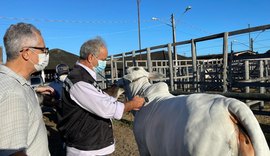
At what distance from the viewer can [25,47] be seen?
1861mm

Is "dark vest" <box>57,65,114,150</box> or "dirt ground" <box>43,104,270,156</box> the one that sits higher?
"dark vest" <box>57,65,114,150</box>

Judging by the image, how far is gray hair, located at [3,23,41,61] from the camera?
6.02 feet

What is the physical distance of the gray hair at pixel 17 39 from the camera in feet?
6.02

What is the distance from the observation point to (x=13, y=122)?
1607 mm

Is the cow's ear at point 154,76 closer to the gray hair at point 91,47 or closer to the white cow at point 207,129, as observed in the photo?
the white cow at point 207,129

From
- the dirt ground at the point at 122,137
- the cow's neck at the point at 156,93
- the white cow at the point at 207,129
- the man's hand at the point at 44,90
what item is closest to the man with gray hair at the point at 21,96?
the white cow at the point at 207,129

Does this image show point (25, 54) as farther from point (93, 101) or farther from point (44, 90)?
point (44, 90)

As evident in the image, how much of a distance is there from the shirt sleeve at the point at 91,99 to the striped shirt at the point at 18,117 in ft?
2.68

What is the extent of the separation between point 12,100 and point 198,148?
1430mm

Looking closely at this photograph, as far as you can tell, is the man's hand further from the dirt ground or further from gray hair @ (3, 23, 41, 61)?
the dirt ground

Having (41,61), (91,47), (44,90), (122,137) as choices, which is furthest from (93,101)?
(122,137)

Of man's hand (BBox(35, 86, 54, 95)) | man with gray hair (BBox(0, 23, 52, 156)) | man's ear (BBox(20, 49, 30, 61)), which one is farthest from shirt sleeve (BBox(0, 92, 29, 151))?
man's hand (BBox(35, 86, 54, 95))

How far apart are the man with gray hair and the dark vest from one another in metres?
0.78

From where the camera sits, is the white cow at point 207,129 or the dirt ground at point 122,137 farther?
the dirt ground at point 122,137
